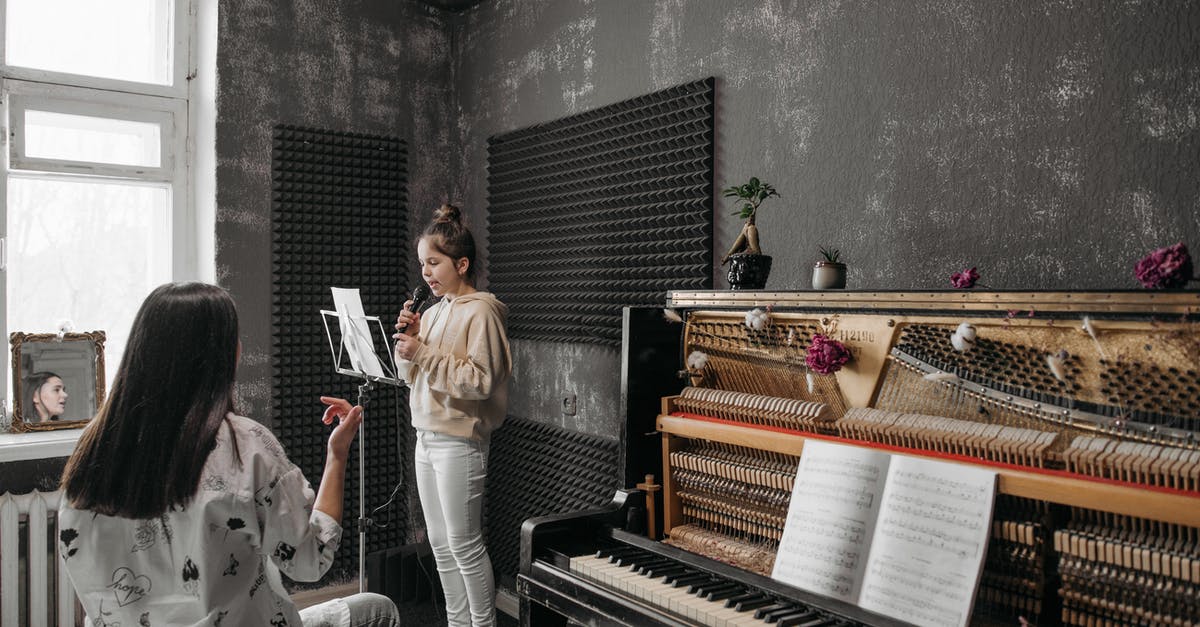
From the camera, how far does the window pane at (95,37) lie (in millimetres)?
4391

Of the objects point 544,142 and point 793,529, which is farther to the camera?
point 544,142

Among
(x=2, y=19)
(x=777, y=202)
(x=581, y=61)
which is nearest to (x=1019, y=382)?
(x=777, y=202)

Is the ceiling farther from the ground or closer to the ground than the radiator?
farther from the ground

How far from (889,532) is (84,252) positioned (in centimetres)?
431

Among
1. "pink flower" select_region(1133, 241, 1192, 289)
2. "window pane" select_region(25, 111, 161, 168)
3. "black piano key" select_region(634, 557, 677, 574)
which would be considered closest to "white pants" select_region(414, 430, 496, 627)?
"black piano key" select_region(634, 557, 677, 574)

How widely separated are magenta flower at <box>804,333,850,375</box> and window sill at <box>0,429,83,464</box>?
350 cm

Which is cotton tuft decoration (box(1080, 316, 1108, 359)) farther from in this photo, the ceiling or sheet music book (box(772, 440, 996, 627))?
the ceiling

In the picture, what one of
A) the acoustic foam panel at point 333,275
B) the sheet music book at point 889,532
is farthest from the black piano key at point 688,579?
the acoustic foam panel at point 333,275

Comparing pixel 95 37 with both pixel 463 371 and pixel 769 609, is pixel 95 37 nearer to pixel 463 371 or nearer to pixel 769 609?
pixel 463 371

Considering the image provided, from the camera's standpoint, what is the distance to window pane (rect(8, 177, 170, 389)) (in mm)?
4406

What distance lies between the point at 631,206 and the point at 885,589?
2392 mm

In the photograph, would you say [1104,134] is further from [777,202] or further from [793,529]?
[793,529]

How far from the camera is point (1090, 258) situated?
97.9 inches

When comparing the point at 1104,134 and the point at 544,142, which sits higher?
the point at 544,142
